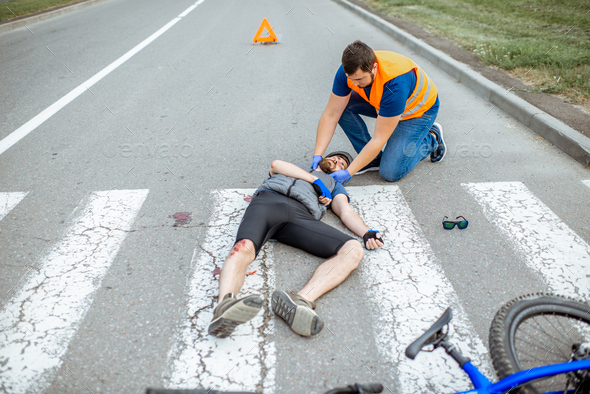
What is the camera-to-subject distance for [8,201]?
12.3ft

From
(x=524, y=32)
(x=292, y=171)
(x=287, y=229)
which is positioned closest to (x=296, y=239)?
(x=287, y=229)

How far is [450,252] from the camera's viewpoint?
10.3 feet

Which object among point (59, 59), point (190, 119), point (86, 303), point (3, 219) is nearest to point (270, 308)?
point (86, 303)

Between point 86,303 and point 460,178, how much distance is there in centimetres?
342

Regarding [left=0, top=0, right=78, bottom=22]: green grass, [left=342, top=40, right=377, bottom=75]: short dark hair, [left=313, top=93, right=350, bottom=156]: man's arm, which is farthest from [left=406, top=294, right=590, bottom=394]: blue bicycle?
[left=0, top=0, right=78, bottom=22]: green grass

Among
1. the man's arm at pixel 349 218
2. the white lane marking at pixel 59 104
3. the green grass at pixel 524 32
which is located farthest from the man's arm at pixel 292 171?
the green grass at pixel 524 32

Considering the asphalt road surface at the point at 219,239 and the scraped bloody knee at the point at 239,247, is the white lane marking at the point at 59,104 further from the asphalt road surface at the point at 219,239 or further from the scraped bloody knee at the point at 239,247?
the scraped bloody knee at the point at 239,247

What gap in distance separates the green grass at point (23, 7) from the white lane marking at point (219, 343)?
1309cm

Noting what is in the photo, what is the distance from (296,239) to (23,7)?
15.8 meters

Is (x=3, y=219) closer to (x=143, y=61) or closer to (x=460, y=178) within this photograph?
(x=460, y=178)

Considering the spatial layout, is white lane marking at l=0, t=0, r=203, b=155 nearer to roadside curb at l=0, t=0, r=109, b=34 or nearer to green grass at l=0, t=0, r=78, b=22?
roadside curb at l=0, t=0, r=109, b=34

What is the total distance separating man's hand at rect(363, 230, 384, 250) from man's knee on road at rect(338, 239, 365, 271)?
0.71 feet

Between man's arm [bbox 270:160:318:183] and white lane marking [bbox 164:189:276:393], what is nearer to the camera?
white lane marking [bbox 164:189:276:393]

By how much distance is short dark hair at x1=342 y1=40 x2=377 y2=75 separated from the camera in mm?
3418
